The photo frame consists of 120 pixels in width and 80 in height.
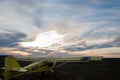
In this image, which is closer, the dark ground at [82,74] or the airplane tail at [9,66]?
the airplane tail at [9,66]

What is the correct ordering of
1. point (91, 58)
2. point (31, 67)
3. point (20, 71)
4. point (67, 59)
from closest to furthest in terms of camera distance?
point (20, 71) → point (31, 67) → point (91, 58) → point (67, 59)

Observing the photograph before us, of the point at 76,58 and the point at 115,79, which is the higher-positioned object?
the point at 76,58

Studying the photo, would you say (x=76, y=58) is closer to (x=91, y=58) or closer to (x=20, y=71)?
(x=91, y=58)

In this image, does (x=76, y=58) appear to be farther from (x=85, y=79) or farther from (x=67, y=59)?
(x=85, y=79)

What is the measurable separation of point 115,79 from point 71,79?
18.6 ft

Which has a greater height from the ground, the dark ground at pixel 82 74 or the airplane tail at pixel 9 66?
the airplane tail at pixel 9 66

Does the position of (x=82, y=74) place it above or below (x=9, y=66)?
below

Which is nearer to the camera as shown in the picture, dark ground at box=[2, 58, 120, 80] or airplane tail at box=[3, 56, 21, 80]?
airplane tail at box=[3, 56, 21, 80]

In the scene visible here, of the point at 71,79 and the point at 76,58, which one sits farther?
the point at 76,58

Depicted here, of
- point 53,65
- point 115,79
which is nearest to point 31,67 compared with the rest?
point 53,65

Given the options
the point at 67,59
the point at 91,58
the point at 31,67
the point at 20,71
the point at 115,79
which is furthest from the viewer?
the point at 67,59

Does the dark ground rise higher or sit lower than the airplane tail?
lower

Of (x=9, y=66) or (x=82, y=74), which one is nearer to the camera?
(x=9, y=66)

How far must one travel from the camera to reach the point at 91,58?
28.5m
